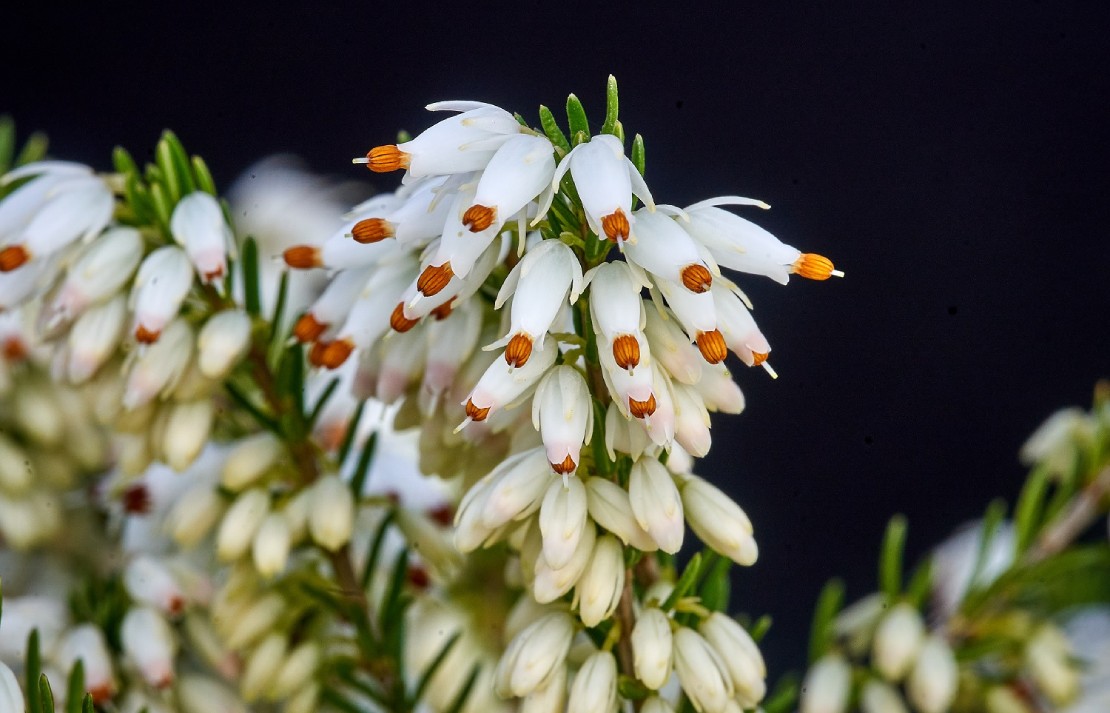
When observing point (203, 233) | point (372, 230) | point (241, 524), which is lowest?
point (241, 524)

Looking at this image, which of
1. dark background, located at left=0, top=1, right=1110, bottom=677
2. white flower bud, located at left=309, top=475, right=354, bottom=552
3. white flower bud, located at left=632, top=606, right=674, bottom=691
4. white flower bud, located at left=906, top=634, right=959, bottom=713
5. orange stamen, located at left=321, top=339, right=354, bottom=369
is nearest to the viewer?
white flower bud, located at left=632, top=606, right=674, bottom=691

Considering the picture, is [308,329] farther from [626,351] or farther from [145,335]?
[626,351]

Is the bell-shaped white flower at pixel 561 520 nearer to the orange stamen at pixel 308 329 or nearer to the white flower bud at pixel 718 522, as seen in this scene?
the white flower bud at pixel 718 522

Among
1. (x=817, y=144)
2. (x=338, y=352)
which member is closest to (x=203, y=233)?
(x=338, y=352)

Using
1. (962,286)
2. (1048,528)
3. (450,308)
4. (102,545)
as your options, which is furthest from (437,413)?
(962,286)

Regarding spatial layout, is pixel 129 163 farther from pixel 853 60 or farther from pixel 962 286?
pixel 962 286

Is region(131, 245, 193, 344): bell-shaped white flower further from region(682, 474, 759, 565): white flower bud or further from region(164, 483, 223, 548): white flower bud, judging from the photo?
region(682, 474, 759, 565): white flower bud

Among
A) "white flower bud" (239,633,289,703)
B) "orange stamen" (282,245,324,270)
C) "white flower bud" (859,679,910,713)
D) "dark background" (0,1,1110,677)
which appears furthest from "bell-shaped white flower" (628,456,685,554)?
"dark background" (0,1,1110,677)
